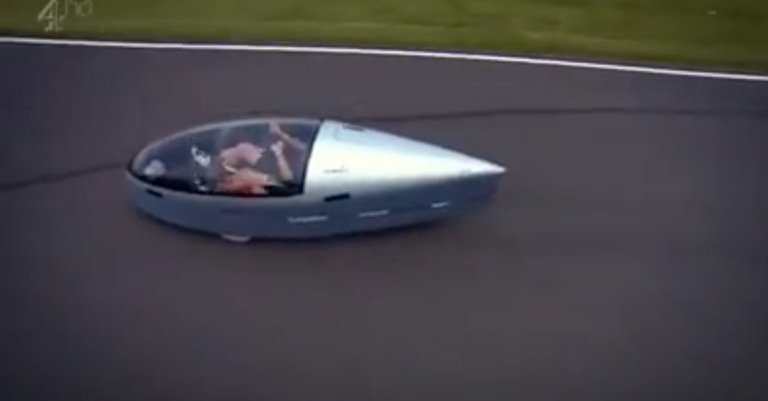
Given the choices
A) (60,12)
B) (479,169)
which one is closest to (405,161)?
(479,169)

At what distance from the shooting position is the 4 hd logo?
809 mm

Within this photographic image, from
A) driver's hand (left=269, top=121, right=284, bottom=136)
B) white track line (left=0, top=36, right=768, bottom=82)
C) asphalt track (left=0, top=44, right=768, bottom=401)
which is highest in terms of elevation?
white track line (left=0, top=36, right=768, bottom=82)

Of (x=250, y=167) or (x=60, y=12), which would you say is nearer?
(x=250, y=167)

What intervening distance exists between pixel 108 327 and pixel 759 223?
1.38ft

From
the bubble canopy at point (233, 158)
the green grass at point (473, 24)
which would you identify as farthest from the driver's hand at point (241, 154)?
the green grass at point (473, 24)

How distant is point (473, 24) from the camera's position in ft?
2.59

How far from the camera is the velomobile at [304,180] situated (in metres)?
0.70

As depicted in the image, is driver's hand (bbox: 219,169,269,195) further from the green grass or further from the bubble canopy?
the green grass

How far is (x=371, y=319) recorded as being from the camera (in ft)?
2.35

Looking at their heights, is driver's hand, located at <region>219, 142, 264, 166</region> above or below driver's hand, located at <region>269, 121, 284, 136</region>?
below

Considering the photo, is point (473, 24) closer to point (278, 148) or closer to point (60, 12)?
point (278, 148)

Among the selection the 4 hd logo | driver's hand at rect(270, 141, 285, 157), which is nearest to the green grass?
the 4 hd logo

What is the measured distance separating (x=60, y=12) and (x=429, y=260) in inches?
12.8

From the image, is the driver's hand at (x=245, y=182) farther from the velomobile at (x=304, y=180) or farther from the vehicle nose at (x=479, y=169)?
the vehicle nose at (x=479, y=169)
